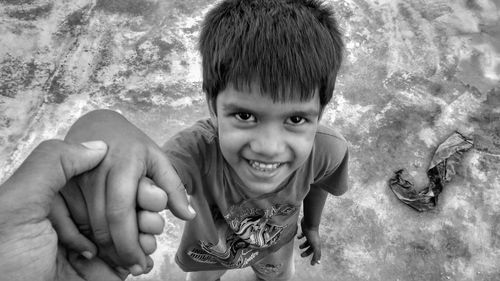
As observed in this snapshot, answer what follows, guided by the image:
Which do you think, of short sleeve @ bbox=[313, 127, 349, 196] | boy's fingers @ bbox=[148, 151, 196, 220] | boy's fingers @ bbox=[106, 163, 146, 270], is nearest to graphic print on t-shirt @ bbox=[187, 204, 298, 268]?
short sleeve @ bbox=[313, 127, 349, 196]

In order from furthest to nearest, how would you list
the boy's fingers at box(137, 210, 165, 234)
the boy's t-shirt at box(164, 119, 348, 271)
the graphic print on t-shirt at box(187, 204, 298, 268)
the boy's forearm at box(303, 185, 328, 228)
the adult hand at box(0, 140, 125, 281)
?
the boy's forearm at box(303, 185, 328, 228), the graphic print on t-shirt at box(187, 204, 298, 268), the boy's t-shirt at box(164, 119, 348, 271), the boy's fingers at box(137, 210, 165, 234), the adult hand at box(0, 140, 125, 281)

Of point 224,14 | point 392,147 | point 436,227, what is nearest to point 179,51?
point 392,147

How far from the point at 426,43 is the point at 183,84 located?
169cm

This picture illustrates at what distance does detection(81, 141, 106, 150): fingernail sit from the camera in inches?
31.9

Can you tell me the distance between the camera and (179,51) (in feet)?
8.29

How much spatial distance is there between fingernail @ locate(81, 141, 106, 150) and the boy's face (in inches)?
11.1

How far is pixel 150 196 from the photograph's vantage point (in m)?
0.81

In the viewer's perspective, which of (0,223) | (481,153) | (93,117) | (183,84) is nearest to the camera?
(0,223)

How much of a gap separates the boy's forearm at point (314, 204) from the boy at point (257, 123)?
0.16 metres

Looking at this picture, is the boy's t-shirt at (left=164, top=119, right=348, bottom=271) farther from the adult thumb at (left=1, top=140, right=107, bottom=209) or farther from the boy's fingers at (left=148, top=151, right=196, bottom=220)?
the adult thumb at (left=1, top=140, right=107, bottom=209)

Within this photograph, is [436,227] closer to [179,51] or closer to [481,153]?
[481,153]

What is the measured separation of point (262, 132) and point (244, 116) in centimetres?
6

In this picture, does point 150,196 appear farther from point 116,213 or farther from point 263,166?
point 263,166

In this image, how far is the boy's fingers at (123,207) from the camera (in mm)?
781
